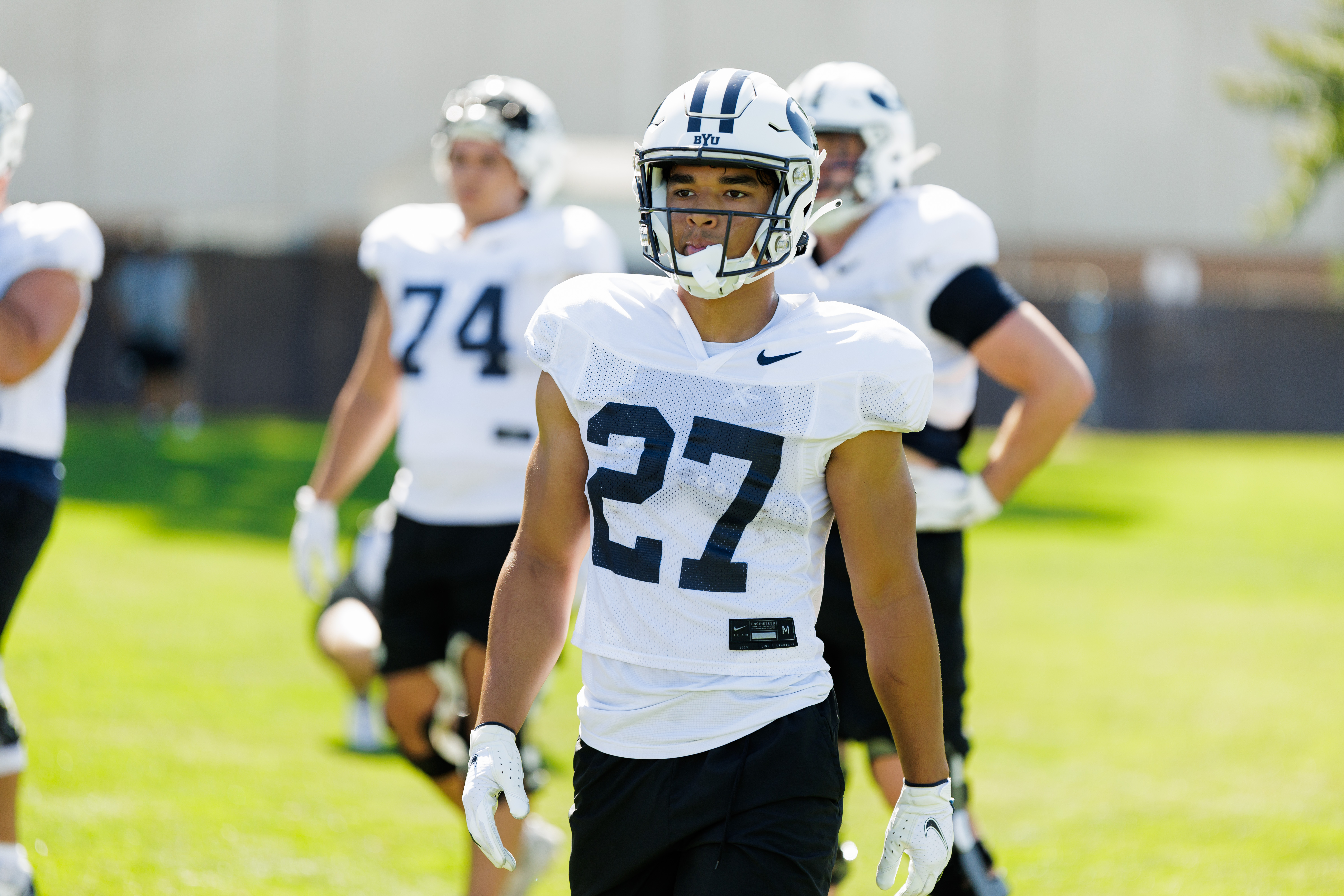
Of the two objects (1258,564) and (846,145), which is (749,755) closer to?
(846,145)

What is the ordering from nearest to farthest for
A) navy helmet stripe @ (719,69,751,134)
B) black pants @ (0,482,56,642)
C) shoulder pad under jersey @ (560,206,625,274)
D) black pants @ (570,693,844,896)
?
black pants @ (570,693,844,896) < navy helmet stripe @ (719,69,751,134) < black pants @ (0,482,56,642) < shoulder pad under jersey @ (560,206,625,274)

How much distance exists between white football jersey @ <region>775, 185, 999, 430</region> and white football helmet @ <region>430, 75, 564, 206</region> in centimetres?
112

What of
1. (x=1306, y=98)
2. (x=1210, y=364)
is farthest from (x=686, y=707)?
(x=1210, y=364)

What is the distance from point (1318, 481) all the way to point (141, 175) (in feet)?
67.4

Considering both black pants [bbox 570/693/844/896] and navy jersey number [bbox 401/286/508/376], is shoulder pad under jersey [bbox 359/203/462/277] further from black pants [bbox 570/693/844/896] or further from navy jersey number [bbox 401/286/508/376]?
black pants [bbox 570/693/844/896]

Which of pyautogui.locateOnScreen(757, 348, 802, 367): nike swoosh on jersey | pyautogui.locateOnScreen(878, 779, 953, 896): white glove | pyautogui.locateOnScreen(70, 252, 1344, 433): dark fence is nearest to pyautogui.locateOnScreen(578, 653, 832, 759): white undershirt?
pyautogui.locateOnScreen(878, 779, 953, 896): white glove

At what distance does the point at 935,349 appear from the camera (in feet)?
14.0

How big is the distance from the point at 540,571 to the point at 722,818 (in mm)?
601

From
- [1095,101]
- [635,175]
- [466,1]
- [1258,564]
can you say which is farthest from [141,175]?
[635,175]

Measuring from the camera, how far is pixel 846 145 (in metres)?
4.29

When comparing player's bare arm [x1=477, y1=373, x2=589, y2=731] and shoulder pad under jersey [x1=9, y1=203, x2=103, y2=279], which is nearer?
player's bare arm [x1=477, y1=373, x2=589, y2=731]

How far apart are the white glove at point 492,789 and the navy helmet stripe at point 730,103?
1213mm

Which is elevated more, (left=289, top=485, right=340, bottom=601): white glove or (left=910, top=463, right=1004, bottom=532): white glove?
(left=910, top=463, right=1004, bottom=532): white glove

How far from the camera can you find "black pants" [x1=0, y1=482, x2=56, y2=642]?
4.20m
